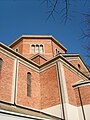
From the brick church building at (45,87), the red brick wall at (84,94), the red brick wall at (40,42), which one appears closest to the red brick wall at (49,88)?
the brick church building at (45,87)

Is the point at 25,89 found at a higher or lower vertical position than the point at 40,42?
lower

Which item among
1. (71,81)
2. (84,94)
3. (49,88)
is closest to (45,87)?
(49,88)

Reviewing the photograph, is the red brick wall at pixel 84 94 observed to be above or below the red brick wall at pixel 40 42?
below

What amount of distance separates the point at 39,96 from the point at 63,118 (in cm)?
336

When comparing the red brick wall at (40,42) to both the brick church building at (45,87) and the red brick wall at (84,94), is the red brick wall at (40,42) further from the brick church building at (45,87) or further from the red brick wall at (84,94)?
the red brick wall at (84,94)

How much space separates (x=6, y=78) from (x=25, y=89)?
6.63 feet

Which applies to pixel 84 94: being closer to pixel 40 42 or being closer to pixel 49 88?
pixel 49 88

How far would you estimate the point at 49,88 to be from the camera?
1347 centimetres

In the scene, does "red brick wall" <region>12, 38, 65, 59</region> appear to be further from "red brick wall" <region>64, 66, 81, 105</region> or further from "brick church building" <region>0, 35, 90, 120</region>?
"red brick wall" <region>64, 66, 81, 105</region>

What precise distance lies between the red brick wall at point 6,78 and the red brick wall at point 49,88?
11.0 feet

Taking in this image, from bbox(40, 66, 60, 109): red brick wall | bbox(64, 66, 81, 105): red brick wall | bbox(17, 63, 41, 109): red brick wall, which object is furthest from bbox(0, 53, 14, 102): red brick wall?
bbox(64, 66, 81, 105): red brick wall

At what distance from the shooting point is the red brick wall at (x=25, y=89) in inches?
476

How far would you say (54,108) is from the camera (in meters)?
12.1

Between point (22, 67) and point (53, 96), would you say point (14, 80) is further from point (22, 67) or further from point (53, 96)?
point (53, 96)
